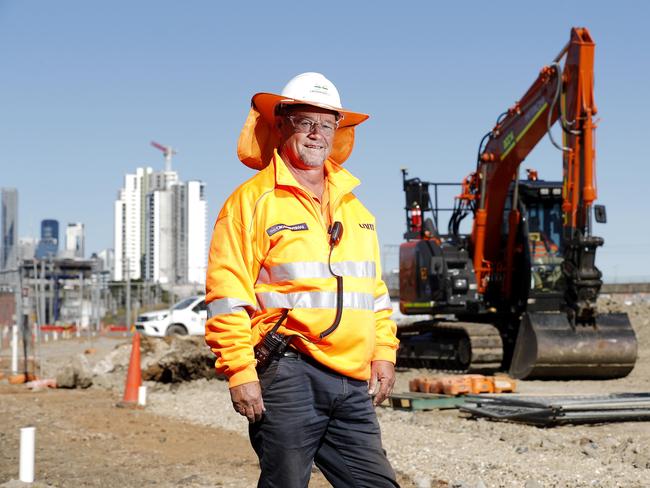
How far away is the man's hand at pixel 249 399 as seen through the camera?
13.2 feet

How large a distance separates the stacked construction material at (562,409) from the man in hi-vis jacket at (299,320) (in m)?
6.62

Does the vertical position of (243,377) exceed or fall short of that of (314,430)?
it exceeds it

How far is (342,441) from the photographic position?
13.8 feet

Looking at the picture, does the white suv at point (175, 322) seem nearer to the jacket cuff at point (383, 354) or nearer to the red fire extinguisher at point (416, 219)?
the red fire extinguisher at point (416, 219)

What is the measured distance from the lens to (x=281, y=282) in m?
4.18

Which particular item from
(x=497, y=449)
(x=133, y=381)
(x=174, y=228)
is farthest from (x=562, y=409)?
(x=174, y=228)

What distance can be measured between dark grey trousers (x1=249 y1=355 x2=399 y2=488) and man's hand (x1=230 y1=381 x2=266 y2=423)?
70mm

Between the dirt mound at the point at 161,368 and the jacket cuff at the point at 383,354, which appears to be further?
the dirt mound at the point at 161,368

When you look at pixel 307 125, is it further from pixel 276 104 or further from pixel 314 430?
pixel 314 430

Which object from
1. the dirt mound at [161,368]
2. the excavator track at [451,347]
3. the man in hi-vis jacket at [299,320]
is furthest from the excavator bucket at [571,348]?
the man in hi-vis jacket at [299,320]

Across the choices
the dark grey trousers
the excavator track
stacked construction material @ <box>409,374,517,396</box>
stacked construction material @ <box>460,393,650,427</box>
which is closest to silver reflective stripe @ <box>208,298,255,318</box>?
the dark grey trousers

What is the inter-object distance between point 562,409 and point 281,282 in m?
7.08

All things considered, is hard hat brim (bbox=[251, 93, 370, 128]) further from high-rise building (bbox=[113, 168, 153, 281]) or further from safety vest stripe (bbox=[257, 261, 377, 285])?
high-rise building (bbox=[113, 168, 153, 281])

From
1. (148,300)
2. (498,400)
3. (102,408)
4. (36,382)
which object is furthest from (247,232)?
(148,300)
